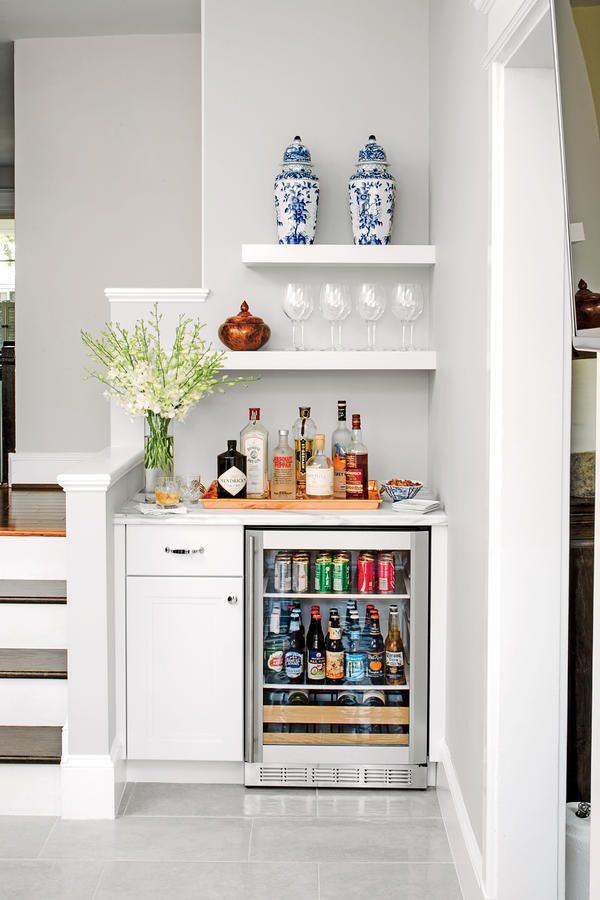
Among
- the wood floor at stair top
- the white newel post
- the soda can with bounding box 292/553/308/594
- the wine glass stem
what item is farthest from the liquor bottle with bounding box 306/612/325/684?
the wine glass stem

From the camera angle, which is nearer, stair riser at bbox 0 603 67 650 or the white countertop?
the white countertop

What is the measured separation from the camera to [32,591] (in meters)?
3.35

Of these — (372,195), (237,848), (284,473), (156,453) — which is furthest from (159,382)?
(237,848)

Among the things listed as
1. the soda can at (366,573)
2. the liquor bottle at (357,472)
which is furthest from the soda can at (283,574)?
the liquor bottle at (357,472)

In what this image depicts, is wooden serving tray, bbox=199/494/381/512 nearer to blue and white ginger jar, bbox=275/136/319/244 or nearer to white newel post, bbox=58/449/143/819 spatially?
white newel post, bbox=58/449/143/819

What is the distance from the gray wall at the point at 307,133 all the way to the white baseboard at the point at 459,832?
4.04 ft

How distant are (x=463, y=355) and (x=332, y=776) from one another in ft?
4.70

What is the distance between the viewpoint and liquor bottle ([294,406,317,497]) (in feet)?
11.5

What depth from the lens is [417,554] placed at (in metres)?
3.18

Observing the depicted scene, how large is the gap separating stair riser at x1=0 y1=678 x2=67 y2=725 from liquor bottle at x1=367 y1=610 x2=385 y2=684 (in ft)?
3.25

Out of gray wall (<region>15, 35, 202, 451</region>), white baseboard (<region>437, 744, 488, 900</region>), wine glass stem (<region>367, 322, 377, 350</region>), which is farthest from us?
gray wall (<region>15, 35, 202, 451</region>)

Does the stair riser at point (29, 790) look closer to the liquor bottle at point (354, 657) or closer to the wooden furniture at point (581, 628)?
the liquor bottle at point (354, 657)

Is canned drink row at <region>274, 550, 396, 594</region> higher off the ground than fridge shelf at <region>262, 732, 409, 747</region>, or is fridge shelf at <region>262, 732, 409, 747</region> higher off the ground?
canned drink row at <region>274, 550, 396, 594</region>

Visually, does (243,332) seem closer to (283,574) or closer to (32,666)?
(283,574)
